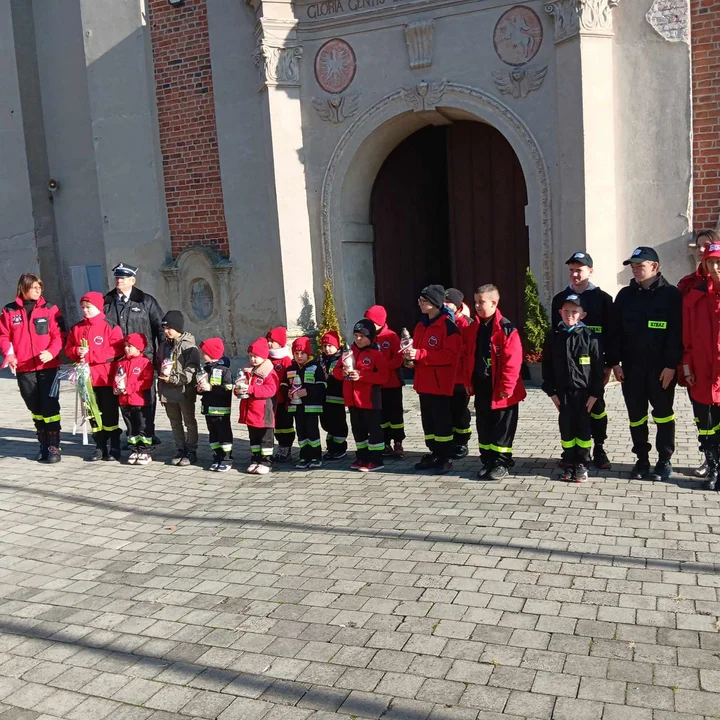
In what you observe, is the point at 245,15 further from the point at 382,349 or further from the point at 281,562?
the point at 281,562

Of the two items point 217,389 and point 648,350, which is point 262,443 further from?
point 648,350

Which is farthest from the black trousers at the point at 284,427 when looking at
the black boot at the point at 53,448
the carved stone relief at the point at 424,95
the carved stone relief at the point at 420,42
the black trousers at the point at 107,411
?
the carved stone relief at the point at 420,42

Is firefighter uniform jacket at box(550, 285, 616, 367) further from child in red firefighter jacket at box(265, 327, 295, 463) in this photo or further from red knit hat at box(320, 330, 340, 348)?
child in red firefighter jacket at box(265, 327, 295, 463)

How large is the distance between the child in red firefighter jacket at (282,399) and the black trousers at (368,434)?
0.69 m

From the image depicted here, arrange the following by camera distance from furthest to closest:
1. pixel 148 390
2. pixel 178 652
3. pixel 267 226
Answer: pixel 267 226 → pixel 148 390 → pixel 178 652

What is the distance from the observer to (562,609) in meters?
4.20

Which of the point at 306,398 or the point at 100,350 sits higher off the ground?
the point at 100,350

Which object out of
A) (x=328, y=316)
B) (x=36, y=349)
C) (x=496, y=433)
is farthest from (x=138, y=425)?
(x=328, y=316)

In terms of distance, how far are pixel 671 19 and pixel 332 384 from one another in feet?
20.2

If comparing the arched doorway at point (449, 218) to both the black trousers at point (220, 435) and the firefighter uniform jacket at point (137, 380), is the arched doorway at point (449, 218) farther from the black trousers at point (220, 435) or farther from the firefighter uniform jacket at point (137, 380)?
the black trousers at point (220, 435)

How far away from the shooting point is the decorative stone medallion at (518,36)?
10.3m

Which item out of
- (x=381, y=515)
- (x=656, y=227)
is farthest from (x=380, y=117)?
(x=381, y=515)

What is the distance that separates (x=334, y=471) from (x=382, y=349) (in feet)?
3.81

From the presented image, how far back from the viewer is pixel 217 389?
7512 millimetres
